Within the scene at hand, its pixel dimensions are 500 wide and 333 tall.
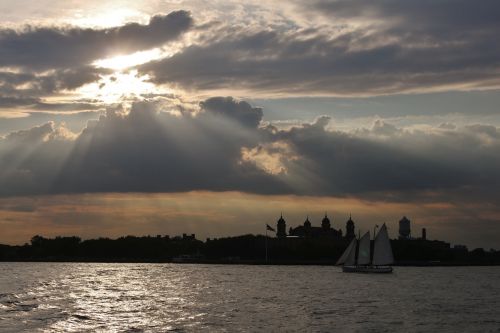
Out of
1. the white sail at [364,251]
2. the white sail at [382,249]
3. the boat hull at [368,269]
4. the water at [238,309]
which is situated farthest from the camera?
the boat hull at [368,269]

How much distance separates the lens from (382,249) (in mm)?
186750

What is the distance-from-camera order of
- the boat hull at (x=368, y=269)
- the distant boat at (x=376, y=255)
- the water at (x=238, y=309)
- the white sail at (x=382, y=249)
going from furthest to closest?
the boat hull at (x=368, y=269) → the distant boat at (x=376, y=255) → the white sail at (x=382, y=249) → the water at (x=238, y=309)

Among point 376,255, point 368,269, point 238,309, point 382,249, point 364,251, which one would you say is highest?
point 382,249

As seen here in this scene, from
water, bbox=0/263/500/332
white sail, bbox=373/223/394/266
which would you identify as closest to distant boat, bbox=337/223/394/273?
white sail, bbox=373/223/394/266

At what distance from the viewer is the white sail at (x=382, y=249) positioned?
182250mm

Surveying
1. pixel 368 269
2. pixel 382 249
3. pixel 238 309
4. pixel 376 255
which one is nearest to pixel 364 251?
pixel 368 269

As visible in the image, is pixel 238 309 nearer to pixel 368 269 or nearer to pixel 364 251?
pixel 364 251

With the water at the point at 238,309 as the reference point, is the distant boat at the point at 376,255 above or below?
above

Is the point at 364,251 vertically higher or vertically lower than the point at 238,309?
higher

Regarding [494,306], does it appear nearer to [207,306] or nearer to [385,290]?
[385,290]

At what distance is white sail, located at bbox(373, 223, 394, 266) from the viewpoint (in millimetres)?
182250

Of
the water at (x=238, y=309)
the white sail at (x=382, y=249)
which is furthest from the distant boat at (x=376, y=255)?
the water at (x=238, y=309)

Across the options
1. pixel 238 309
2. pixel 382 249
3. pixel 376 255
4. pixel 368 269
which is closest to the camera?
pixel 238 309

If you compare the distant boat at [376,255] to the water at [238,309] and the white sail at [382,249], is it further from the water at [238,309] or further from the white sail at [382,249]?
the water at [238,309]
